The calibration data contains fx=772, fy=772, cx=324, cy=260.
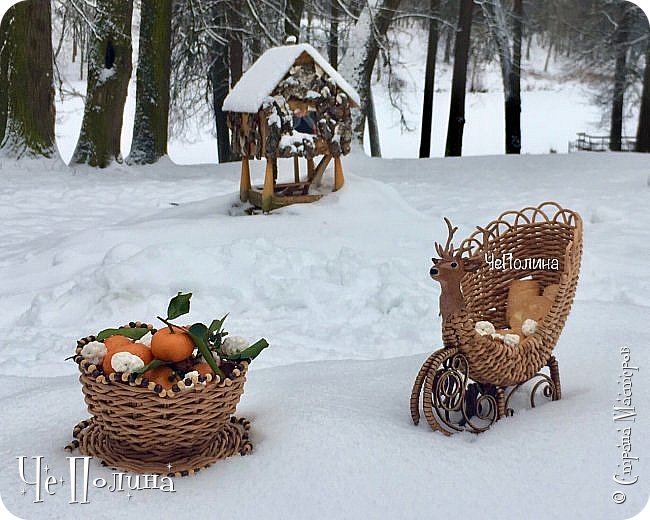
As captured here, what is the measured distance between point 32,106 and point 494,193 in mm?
6327

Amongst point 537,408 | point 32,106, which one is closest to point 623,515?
point 537,408

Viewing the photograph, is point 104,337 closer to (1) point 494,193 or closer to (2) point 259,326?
(2) point 259,326

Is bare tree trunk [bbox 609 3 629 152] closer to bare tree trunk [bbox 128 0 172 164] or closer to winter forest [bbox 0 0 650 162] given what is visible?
winter forest [bbox 0 0 650 162]

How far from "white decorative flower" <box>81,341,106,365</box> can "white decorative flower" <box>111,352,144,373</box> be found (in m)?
0.11

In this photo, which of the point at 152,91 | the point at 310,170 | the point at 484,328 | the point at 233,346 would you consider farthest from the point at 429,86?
the point at 233,346

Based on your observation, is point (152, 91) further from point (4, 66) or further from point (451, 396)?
point (451, 396)

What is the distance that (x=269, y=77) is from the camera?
21.8 feet

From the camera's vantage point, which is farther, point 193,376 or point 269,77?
point 269,77

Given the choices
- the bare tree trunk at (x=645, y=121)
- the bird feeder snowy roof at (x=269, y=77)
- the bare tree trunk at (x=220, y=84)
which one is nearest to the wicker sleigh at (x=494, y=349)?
the bird feeder snowy roof at (x=269, y=77)

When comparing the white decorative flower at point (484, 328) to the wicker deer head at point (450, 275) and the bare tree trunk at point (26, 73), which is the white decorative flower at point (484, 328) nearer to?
the wicker deer head at point (450, 275)

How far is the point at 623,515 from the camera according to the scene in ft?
7.74

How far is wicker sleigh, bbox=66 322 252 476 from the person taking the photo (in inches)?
99.0

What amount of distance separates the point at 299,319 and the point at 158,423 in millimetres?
2293

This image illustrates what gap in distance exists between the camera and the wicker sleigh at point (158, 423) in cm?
252
